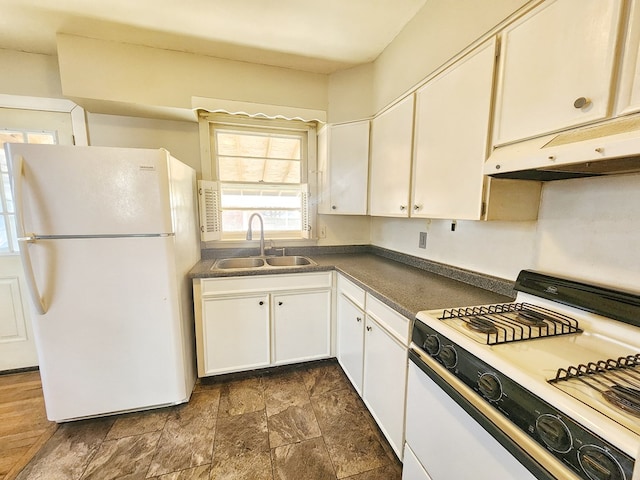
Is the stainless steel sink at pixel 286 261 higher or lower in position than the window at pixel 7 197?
lower

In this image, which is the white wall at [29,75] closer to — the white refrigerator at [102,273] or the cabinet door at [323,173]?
the white refrigerator at [102,273]

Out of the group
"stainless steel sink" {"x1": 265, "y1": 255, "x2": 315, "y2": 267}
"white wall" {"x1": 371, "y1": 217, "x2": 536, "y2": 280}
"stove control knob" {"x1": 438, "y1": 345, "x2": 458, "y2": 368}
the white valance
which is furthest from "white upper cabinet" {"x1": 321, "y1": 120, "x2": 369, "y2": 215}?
"stove control knob" {"x1": 438, "y1": 345, "x2": 458, "y2": 368}

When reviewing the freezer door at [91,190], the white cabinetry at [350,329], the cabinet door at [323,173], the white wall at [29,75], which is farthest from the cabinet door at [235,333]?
the white wall at [29,75]

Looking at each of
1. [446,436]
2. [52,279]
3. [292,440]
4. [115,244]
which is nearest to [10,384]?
[52,279]

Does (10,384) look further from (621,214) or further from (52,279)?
(621,214)

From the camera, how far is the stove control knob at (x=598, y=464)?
1.58 feet

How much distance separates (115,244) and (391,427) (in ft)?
6.07

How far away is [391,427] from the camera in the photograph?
1345 mm

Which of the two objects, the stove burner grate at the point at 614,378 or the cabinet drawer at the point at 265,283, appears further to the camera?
the cabinet drawer at the point at 265,283

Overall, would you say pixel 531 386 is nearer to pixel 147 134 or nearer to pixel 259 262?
pixel 259 262

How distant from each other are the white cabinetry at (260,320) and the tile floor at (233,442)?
25cm

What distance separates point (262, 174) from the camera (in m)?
2.50

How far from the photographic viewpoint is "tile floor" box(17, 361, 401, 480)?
1.33 metres

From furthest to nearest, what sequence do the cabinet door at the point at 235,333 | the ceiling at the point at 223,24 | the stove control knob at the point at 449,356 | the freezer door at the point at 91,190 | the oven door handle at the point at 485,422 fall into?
1. the cabinet door at the point at 235,333
2. the ceiling at the point at 223,24
3. the freezer door at the point at 91,190
4. the stove control knob at the point at 449,356
5. the oven door handle at the point at 485,422
